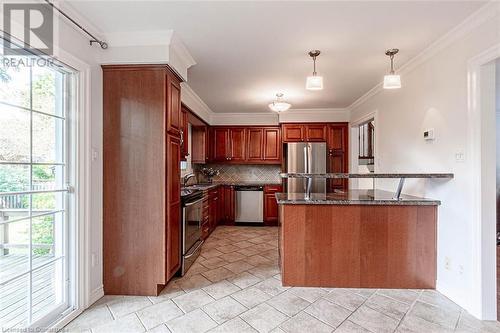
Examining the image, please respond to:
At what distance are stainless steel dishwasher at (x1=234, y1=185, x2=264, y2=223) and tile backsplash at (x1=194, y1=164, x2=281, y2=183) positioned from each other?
1.91 feet

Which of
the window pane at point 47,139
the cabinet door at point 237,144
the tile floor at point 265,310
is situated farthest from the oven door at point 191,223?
the cabinet door at point 237,144

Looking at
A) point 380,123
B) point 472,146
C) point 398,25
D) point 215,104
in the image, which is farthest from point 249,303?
point 215,104

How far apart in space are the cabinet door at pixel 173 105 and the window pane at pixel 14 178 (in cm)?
114

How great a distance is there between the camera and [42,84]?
1.89 m

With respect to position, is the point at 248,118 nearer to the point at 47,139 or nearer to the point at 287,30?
the point at 287,30

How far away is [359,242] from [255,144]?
3.45 meters

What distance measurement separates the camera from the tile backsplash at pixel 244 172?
5934 millimetres

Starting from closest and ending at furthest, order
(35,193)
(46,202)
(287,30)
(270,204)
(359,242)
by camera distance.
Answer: (35,193)
(46,202)
(287,30)
(359,242)
(270,204)

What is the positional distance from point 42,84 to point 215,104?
3.21 meters

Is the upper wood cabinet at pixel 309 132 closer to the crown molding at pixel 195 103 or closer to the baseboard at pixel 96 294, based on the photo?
the crown molding at pixel 195 103

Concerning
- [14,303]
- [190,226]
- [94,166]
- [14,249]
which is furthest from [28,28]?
[190,226]

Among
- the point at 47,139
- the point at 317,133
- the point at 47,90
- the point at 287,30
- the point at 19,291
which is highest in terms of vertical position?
the point at 287,30

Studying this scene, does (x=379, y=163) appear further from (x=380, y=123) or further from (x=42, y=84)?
(x=42, y=84)

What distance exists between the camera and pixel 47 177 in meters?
1.94
